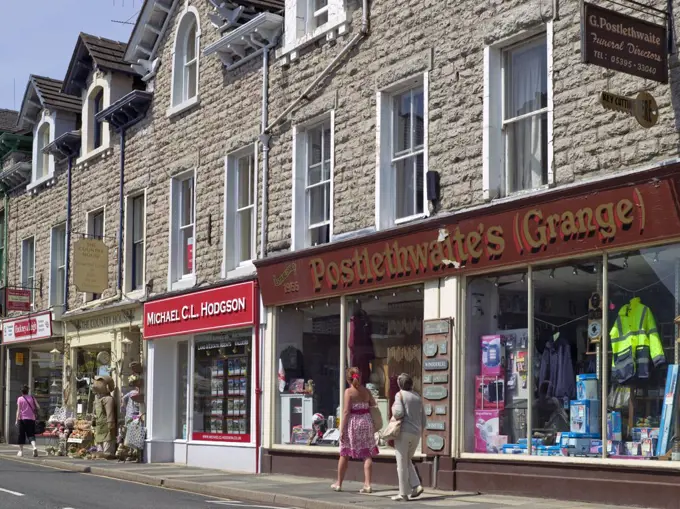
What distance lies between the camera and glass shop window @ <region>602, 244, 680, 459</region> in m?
13.0

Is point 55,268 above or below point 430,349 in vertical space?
above

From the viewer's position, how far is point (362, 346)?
59.6ft

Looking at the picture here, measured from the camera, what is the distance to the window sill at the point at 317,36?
18.8 meters

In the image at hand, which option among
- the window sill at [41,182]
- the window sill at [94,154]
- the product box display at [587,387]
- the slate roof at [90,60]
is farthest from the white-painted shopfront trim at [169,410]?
the product box display at [587,387]

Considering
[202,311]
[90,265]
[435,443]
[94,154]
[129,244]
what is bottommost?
[435,443]

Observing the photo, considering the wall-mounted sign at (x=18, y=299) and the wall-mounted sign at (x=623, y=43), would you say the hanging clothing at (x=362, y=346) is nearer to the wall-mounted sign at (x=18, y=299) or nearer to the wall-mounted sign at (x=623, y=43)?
the wall-mounted sign at (x=623, y=43)

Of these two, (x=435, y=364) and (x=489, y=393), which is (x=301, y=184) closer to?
(x=435, y=364)

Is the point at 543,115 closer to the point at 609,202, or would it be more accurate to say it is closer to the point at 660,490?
the point at 609,202

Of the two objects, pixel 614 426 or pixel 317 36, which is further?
pixel 317 36

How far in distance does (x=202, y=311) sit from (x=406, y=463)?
29.0 ft

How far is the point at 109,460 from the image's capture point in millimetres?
25000

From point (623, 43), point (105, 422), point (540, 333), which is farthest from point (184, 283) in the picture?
point (623, 43)

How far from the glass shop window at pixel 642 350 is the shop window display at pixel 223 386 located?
911 cm

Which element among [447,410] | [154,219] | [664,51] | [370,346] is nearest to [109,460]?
[154,219]
